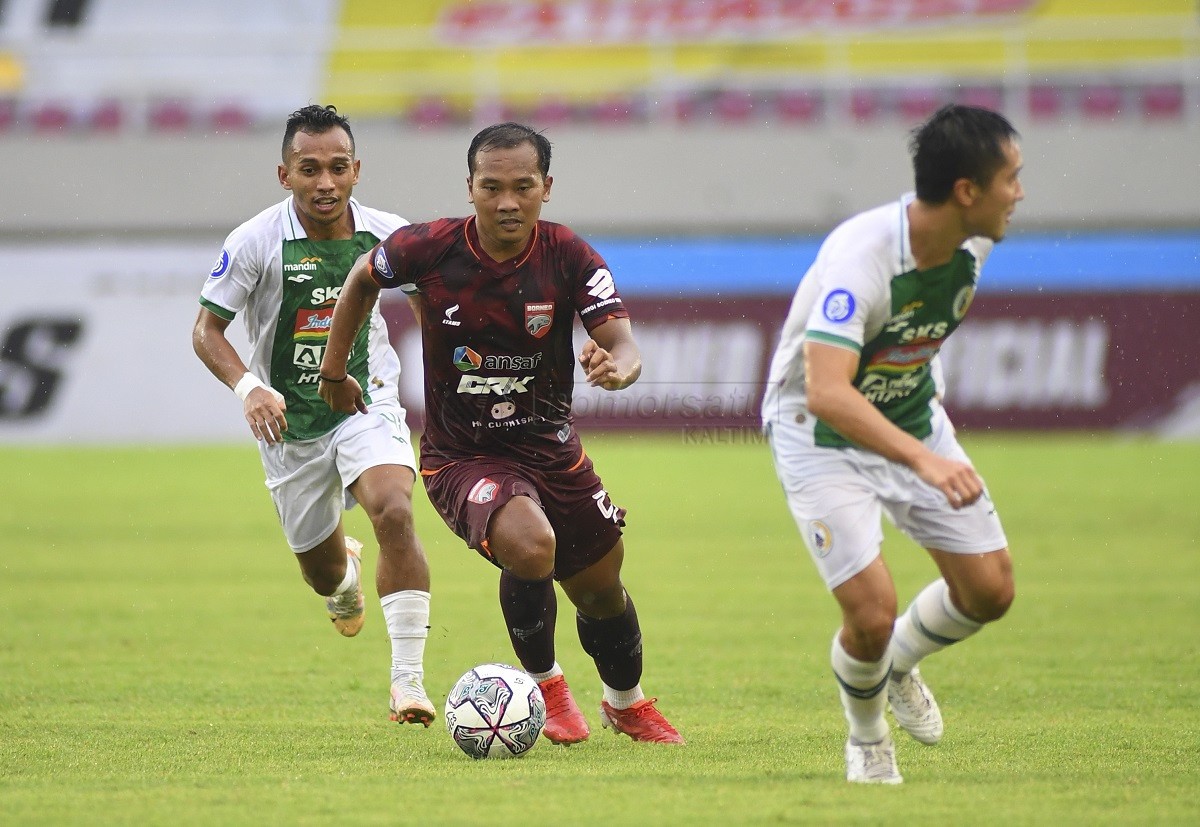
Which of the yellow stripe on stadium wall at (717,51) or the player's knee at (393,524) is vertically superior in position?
the yellow stripe on stadium wall at (717,51)

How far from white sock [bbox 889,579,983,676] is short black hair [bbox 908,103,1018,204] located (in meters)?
1.37

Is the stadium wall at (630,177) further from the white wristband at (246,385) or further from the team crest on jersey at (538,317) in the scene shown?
the team crest on jersey at (538,317)

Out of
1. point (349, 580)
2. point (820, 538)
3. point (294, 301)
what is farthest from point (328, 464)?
point (820, 538)

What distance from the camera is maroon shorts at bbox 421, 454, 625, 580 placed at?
19.5 ft

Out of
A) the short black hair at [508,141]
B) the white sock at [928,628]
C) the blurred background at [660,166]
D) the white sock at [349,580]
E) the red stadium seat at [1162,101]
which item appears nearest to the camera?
the white sock at [928,628]

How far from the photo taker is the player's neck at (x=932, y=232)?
16.3 feet

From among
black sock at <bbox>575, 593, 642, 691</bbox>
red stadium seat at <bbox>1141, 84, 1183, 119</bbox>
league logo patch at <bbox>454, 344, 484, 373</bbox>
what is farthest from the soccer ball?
red stadium seat at <bbox>1141, 84, 1183, 119</bbox>

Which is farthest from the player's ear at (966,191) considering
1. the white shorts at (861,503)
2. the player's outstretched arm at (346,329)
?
the player's outstretched arm at (346,329)

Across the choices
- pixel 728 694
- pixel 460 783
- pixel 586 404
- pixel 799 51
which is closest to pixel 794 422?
pixel 460 783

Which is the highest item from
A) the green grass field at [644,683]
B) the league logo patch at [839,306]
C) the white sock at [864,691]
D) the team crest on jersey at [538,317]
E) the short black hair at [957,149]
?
the short black hair at [957,149]

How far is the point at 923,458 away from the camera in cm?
458

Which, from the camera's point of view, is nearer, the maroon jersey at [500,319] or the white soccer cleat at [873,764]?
the white soccer cleat at [873,764]

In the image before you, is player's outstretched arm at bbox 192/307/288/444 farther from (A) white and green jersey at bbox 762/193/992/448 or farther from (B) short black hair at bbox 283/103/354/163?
(A) white and green jersey at bbox 762/193/992/448

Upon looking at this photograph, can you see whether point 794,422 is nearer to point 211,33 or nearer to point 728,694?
point 728,694
